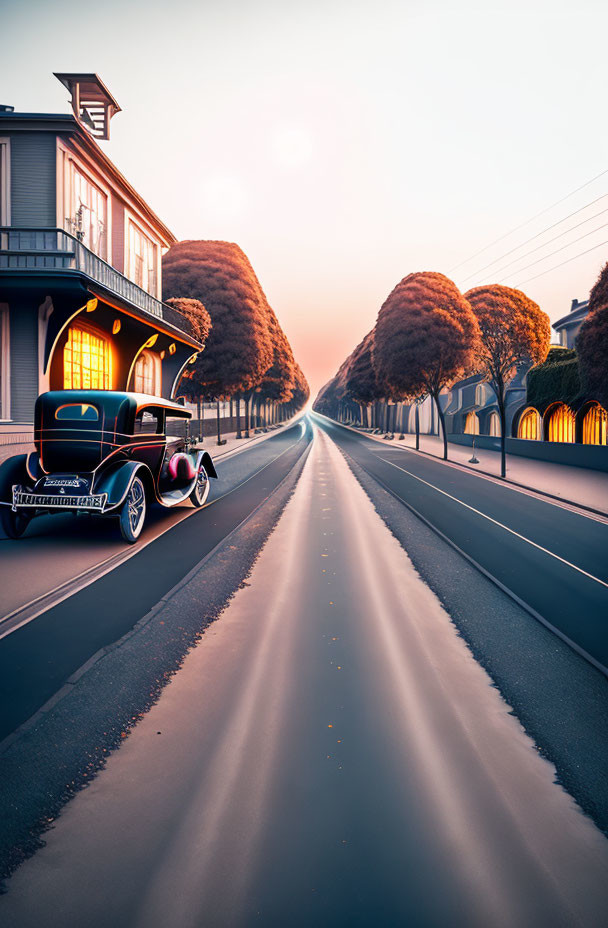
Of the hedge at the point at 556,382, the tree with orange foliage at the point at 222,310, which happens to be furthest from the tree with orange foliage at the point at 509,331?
the tree with orange foliage at the point at 222,310

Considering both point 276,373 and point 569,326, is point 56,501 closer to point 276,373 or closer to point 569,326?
point 276,373

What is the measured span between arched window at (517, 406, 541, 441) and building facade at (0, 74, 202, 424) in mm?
19265

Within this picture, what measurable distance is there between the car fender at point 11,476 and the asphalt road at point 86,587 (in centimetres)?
81

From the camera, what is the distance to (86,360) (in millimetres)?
17453

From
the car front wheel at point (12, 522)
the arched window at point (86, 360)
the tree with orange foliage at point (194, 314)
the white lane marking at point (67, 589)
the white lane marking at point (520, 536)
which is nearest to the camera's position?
the white lane marking at point (67, 589)

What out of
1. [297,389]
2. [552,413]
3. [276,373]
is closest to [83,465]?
[552,413]

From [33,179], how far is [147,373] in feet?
28.6

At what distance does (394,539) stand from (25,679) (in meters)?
6.13

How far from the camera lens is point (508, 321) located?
22547 mm

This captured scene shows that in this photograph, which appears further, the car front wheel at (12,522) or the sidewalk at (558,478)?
the sidewalk at (558,478)

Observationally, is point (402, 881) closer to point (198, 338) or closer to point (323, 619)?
point (323, 619)

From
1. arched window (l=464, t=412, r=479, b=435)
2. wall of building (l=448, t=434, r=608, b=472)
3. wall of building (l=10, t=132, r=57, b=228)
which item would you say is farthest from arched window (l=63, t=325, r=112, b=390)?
arched window (l=464, t=412, r=479, b=435)

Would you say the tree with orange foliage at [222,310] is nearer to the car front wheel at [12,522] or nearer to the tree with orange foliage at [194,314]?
the tree with orange foliage at [194,314]

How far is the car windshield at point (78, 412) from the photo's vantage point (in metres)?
8.59
